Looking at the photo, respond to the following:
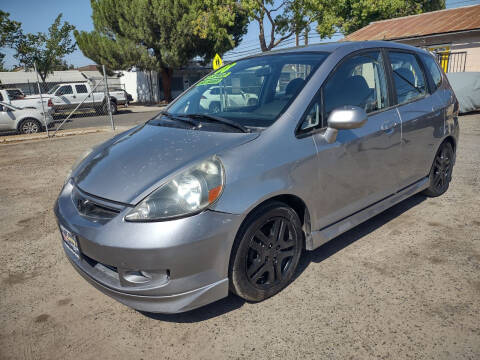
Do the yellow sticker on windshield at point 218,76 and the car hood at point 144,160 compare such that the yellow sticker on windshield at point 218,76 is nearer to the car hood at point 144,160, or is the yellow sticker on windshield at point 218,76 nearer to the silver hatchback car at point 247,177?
the silver hatchback car at point 247,177

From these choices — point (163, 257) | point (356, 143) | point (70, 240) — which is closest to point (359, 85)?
point (356, 143)

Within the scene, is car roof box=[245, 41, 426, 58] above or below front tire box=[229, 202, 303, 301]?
above

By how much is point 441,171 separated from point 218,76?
2.81 meters

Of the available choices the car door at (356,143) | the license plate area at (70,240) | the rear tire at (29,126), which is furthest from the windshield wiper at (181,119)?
the rear tire at (29,126)

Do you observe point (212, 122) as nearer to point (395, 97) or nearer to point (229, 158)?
point (229, 158)

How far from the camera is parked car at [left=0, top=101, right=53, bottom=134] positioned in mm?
12195

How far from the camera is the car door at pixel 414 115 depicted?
11.0 feet

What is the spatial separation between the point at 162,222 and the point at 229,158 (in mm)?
564

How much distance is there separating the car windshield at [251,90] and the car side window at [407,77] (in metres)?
0.97

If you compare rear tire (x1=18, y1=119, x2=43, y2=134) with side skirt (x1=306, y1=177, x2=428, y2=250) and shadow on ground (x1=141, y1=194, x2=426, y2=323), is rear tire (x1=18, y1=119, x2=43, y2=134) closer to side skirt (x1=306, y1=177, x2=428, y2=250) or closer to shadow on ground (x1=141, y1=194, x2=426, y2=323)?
shadow on ground (x1=141, y1=194, x2=426, y2=323)

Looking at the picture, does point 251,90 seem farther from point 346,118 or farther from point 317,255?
point 317,255

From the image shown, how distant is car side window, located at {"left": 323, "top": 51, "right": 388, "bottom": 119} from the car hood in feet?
2.57

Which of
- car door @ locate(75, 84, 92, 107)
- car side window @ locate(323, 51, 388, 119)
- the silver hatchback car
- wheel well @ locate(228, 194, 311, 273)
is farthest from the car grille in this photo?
car door @ locate(75, 84, 92, 107)

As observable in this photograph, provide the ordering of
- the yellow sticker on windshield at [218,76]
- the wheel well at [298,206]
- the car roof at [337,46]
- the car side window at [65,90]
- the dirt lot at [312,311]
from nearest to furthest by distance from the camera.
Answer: the dirt lot at [312,311] < the wheel well at [298,206] < the car roof at [337,46] < the yellow sticker on windshield at [218,76] < the car side window at [65,90]
